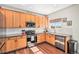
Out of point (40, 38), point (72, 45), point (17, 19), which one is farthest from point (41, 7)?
point (72, 45)

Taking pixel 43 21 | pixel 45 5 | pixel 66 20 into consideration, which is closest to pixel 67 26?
pixel 66 20

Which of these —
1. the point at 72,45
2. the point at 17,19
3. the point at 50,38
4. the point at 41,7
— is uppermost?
the point at 41,7

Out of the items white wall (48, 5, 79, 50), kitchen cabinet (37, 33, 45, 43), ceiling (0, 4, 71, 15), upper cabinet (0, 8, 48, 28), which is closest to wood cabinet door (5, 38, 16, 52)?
upper cabinet (0, 8, 48, 28)

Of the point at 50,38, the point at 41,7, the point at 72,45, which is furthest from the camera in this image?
the point at 50,38

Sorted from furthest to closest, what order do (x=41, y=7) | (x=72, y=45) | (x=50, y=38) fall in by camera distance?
(x=50, y=38)
(x=72, y=45)
(x=41, y=7)

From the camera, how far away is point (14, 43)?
1237mm

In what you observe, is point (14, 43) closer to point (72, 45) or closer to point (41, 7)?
point (41, 7)

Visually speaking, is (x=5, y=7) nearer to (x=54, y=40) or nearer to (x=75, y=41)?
(x=54, y=40)

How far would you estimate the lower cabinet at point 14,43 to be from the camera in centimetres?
112

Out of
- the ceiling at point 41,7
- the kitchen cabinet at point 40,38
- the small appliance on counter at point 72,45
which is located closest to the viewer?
the ceiling at point 41,7

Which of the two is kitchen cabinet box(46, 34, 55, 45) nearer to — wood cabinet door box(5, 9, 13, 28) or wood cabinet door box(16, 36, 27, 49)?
wood cabinet door box(16, 36, 27, 49)

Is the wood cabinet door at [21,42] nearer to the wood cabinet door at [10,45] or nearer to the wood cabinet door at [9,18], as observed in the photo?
the wood cabinet door at [10,45]

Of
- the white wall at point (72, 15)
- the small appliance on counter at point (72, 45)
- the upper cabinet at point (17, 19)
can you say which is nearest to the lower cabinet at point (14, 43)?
the upper cabinet at point (17, 19)
